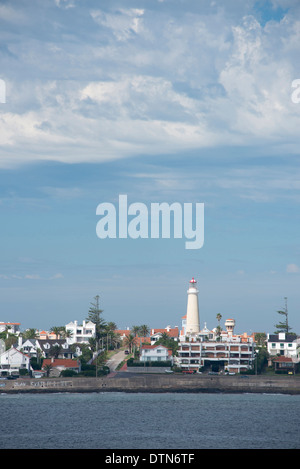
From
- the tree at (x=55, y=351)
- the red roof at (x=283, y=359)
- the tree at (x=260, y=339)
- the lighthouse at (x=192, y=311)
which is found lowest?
the red roof at (x=283, y=359)

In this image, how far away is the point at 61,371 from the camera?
404 ft

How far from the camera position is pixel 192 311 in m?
151

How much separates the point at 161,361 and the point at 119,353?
83.7 feet

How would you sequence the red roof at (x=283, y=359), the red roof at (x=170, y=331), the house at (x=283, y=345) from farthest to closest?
1. the red roof at (x=170, y=331)
2. the house at (x=283, y=345)
3. the red roof at (x=283, y=359)

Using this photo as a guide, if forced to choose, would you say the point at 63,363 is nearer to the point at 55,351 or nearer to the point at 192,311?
the point at 55,351

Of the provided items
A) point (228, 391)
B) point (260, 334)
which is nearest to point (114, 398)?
point (228, 391)

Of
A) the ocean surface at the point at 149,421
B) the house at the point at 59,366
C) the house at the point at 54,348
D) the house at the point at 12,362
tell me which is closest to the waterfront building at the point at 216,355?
the house at the point at 59,366

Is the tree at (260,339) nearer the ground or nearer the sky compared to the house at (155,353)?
nearer the sky

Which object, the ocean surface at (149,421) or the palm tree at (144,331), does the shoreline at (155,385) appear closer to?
the ocean surface at (149,421)

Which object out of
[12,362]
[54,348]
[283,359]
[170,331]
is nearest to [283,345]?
[283,359]

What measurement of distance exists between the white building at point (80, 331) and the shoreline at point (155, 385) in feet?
172

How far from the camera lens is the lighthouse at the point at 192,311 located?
150000 mm

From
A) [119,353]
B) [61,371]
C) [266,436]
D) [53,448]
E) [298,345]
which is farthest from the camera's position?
[119,353]
